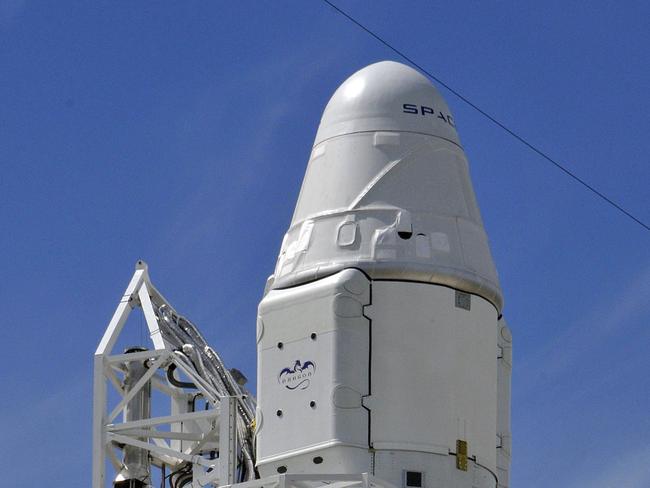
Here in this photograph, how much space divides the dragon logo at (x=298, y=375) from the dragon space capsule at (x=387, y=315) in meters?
0.02

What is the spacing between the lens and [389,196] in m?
40.5

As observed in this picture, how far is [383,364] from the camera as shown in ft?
128

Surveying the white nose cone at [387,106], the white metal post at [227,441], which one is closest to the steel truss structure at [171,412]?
the white metal post at [227,441]

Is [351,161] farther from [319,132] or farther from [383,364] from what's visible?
[383,364]

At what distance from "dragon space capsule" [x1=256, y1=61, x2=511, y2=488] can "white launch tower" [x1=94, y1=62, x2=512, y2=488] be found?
0.03 metres

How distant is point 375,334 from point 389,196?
274cm

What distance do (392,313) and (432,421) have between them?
6.57 feet

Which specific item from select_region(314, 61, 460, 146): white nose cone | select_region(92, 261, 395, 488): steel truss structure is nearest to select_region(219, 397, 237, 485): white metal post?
select_region(92, 261, 395, 488): steel truss structure

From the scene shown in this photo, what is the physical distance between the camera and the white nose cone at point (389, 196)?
39938mm

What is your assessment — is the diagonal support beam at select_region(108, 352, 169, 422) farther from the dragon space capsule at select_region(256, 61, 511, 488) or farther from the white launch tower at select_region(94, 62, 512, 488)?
the dragon space capsule at select_region(256, 61, 511, 488)

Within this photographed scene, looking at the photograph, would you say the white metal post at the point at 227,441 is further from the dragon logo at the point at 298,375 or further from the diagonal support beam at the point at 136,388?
the dragon logo at the point at 298,375

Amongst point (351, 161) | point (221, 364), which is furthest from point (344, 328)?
point (221, 364)

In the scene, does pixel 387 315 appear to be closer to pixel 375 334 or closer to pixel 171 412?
pixel 375 334

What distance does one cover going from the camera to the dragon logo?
3916 centimetres
